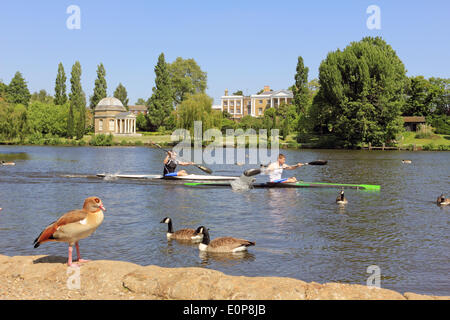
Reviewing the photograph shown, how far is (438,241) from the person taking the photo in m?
13.6

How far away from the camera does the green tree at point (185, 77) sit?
4680 inches

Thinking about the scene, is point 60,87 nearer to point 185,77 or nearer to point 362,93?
point 185,77

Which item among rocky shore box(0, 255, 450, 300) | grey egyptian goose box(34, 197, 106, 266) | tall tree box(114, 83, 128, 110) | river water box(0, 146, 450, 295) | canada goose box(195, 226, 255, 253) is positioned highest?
tall tree box(114, 83, 128, 110)

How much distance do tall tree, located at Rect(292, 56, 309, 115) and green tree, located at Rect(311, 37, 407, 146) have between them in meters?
30.8

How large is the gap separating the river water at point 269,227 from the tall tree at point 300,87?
76.3 meters

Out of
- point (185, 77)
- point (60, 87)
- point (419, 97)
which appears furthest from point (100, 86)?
point (419, 97)

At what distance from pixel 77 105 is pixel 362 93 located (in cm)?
7014

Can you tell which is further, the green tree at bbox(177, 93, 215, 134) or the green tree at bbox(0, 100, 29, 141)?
the green tree at bbox(177, 93, 215, 134)

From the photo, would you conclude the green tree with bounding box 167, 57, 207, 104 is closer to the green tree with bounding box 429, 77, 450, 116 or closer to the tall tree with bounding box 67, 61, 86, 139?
the tall tree with bounding box 67, 61, 86, 139

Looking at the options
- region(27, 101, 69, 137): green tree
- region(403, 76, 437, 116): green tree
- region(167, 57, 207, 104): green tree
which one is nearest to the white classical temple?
region(27, 101, 69, 137): green tree

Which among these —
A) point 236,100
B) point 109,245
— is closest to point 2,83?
point 236,100

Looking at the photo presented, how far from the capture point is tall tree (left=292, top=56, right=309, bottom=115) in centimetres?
10356

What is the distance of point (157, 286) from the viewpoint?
→ 6875 millimetres
